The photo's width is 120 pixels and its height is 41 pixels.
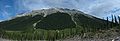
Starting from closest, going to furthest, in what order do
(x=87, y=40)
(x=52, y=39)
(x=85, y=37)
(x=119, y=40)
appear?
(x=119, y=40)
(x=87, y=40)
(x=85, y=37)
(x=52, y=39)

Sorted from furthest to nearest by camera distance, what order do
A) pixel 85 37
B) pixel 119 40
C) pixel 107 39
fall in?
pixel 85 37 < pixel 107 39 < pixel 119 40

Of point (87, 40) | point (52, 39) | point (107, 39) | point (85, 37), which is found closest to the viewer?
point (107, 39)

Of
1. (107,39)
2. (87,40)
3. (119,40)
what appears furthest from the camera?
(87,40)

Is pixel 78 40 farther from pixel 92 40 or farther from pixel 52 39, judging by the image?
pixel 52 39

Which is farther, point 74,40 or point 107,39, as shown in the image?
point 74,40

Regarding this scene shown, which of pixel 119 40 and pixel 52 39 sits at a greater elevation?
pixel 119 40

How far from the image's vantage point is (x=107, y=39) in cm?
9756

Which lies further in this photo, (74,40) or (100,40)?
(74,40)

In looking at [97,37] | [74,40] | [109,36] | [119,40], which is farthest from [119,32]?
[74,40]

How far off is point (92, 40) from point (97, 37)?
3272 millimetres

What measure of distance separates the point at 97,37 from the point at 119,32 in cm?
1117

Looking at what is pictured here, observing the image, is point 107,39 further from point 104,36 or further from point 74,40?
point 74,40

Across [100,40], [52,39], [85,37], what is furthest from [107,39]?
[52,39]

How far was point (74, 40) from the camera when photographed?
124 metres
